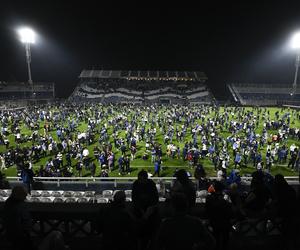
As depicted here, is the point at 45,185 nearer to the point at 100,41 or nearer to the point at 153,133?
the point at 153,133

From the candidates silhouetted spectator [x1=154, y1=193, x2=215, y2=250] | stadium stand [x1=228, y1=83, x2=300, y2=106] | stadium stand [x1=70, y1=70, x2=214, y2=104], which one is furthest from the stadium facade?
silhouetted spectator [x1=154, y1=193, x2=215, y2=250]

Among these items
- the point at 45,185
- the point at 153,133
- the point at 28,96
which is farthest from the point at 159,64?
the point at 45,185

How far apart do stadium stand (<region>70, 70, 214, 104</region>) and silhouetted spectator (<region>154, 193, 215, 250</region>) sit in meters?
66.3

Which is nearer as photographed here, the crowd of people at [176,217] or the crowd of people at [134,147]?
the crowd of people at [176,217]

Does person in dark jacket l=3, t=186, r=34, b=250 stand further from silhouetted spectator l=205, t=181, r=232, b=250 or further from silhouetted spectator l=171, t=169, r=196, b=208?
silhouetted spectator l=205, t=181, r=232, b=250

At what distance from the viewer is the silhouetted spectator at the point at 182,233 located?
11.3 ft

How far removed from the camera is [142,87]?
78688 mm

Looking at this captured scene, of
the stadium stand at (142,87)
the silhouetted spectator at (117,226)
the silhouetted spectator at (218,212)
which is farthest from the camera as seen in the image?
the stadium stand at (142,87)

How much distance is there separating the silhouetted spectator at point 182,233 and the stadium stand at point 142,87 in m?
66.3

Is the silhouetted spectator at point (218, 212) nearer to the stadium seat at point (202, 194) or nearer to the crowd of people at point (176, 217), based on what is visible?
the crowd of people at point (176, 217)

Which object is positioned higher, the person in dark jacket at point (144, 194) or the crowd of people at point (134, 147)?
the person in dark jacket at point (144, 194)

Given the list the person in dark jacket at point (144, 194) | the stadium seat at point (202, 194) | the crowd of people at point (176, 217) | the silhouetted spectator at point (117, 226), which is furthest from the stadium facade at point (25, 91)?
the silhouetted spectator at point (117, 226)

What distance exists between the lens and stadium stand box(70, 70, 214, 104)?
71500mm

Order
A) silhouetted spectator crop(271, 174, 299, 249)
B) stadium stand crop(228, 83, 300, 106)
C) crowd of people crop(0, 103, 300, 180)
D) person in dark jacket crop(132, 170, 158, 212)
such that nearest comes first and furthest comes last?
silhouetted spectator crop(271, 174, 299, 249) → person in dark jacket crop(132, 170, 158, 212) → crowd of people crop(0, 103, 300, 180) → stadium stand crop(228, 83, 300, 106)
